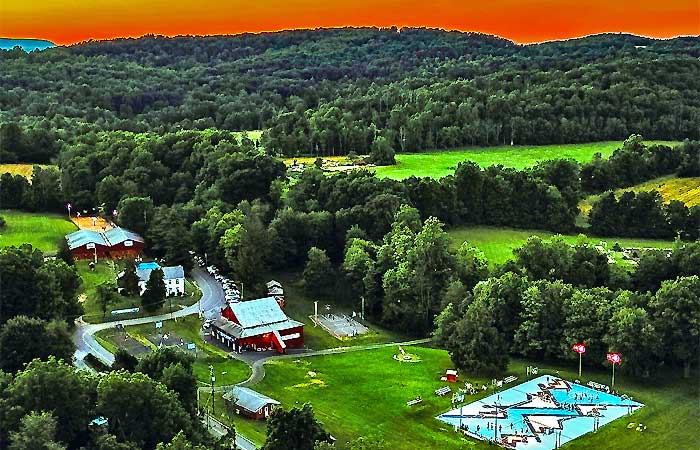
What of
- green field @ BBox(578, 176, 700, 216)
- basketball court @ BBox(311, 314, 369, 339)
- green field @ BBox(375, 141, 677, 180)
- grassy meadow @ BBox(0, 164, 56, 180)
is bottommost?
basketball court @ BBox(311, 314, 369, 339)

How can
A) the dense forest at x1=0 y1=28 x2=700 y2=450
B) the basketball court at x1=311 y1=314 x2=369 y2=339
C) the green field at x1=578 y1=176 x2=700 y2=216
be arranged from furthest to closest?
the green field at x1=578 y1=176 x2=700 y2=216 → the basketball court at x1=311 y1=314 x2=369 y2=339 → the dense forest at x1=0 y1=28 x2=700 y2=450

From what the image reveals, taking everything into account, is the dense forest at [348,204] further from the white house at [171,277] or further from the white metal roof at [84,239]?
the white house at [171,277]

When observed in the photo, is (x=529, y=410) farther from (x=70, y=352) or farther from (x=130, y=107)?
(x=130, y=107)

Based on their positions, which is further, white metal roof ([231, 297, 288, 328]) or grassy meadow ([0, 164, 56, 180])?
grassy meadow ([0, 164, 56, 180])

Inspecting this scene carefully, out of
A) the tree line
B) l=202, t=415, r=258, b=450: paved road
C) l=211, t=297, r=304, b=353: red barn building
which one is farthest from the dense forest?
l=211, t=297, r=304, b=353: red barn building

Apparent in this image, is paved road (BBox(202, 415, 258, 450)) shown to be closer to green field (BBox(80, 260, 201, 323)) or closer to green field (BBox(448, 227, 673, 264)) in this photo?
green field (BBox(80, 260, 201, 323))

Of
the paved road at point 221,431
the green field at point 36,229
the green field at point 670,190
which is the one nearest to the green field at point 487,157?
the green field at point 670,190

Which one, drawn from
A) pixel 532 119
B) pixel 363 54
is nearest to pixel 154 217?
pixel 532 119
